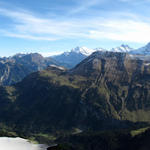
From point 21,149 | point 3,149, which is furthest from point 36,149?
point 3,149

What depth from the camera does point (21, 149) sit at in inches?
4267

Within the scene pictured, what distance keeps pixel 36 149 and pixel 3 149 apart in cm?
1426

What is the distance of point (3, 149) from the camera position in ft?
339

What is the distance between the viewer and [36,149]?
352 ft

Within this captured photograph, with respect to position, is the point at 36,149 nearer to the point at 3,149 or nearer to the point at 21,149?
the point at 21,149

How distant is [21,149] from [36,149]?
279 inches

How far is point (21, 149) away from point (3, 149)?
8.51m
